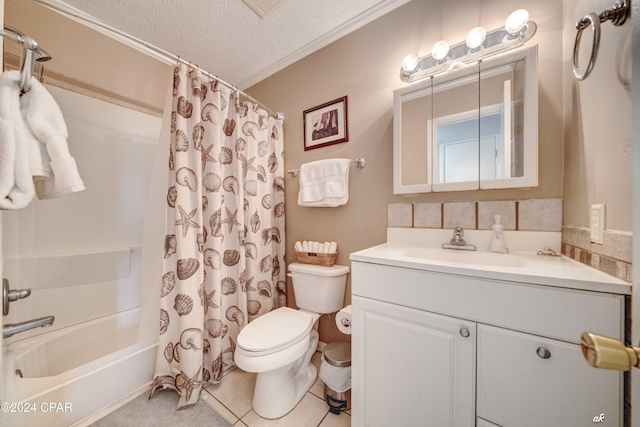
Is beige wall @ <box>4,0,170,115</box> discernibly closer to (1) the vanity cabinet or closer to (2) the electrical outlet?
(1) the vanity cabinet

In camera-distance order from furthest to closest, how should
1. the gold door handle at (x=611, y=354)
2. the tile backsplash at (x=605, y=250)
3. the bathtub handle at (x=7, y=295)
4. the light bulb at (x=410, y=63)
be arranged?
the light bulb at (x=410, y=63)
the bathtub handle at (x=7, y=295)
the tile backsplash at (x=605, y=250)
the gold door handle at (x=611, y=354)

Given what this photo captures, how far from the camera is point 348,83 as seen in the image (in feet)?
4.83

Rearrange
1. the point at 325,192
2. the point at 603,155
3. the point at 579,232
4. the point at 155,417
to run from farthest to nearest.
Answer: the point at 325,192 < the point at 155,417 < the point at 579,232 < the point at 603,155

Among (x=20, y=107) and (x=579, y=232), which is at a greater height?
(x=20, y=107)

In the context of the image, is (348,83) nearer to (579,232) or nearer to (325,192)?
(325,192)

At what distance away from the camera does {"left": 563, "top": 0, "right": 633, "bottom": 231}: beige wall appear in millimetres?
541

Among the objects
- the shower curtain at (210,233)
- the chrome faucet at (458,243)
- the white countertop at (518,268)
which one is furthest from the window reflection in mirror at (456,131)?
the shower curtain at (210,233)

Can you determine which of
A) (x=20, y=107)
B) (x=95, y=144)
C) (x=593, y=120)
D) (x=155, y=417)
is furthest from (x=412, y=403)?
(x=95, y=144)

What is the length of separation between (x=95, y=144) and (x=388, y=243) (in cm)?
211

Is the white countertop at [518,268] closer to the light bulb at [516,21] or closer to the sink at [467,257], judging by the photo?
the sink at [467,257]

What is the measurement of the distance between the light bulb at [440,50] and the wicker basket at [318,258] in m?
1.25

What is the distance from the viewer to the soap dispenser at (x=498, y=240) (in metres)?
0.96

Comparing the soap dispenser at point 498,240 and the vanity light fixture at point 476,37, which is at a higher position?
the vanity light fixture at point 476,37

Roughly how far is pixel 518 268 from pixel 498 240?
0.33 metres
